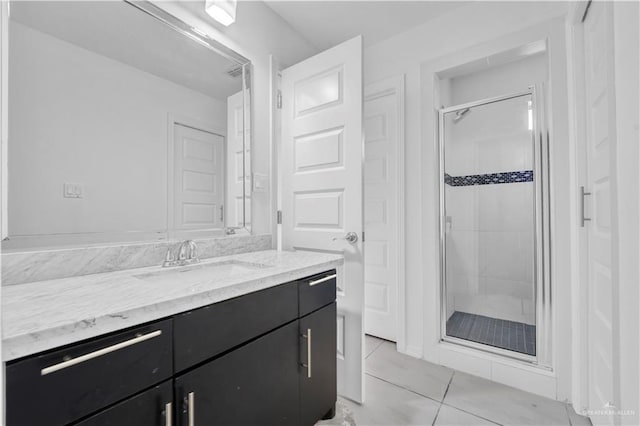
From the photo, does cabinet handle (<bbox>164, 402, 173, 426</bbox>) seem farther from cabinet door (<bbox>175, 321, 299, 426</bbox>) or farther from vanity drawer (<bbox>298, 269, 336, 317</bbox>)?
vanity drawer (<bbox>298, 269, 336, 317</bbox>)

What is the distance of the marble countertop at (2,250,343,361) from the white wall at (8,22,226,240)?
26cm

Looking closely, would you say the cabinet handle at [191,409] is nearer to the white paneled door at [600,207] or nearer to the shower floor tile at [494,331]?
the white paneled door at [600,207]

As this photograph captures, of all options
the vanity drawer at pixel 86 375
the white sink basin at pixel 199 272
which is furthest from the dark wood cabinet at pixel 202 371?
the white sink basin at pixel 199 272

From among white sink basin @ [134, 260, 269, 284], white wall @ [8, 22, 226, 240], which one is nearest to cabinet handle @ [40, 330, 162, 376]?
white sink basin @ [134, 260, 269, 284]

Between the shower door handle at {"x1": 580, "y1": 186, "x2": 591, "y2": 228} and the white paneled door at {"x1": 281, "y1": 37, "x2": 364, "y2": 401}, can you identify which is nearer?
the shower door handle at {"x1": 580, "y1": 186, "x2": 591, "y2": 228}

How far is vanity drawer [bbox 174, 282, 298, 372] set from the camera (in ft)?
2.79

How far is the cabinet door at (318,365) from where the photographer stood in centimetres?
129

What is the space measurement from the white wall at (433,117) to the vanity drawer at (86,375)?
1.82 meters

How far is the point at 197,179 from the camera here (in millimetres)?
1574

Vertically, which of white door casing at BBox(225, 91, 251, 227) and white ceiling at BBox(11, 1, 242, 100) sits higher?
white ceiling at BBox(11, 1, 242, 100)

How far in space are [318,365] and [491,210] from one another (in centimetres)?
176

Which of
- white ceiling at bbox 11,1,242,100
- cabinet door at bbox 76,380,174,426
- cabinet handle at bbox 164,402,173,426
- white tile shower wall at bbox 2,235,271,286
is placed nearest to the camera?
cabinet door at bbox 76,380,174,426

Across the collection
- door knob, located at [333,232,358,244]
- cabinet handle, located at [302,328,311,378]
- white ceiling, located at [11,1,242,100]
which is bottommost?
cabinet handle, located at [302,328,311,378]

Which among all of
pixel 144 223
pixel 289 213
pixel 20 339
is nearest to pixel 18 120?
pixel 144 223
